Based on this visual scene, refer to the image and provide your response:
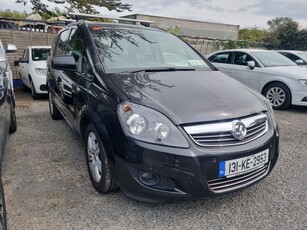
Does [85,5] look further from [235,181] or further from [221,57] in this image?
[235,181]

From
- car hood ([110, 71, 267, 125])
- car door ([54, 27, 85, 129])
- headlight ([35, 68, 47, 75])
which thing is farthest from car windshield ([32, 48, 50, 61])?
car hood ([110, 71, 267, 125])

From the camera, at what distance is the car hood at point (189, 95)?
7.30ft

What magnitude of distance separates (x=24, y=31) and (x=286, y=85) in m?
8.20

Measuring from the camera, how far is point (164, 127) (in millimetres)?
2125

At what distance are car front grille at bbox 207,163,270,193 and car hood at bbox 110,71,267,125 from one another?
0.49 meters

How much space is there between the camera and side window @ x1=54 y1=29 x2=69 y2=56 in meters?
4.17

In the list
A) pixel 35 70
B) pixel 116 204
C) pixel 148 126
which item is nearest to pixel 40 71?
pixel 35 70

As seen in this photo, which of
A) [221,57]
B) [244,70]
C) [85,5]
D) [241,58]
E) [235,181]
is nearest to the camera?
[235,181]

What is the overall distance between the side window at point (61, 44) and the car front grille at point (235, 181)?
293cm

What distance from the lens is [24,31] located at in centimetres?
946

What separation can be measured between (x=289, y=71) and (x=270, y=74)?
1.29ft

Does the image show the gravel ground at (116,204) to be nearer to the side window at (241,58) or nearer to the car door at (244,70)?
the car door at (244,70)

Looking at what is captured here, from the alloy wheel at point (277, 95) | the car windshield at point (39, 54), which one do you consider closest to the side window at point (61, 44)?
the car windshield at point (39, 54)

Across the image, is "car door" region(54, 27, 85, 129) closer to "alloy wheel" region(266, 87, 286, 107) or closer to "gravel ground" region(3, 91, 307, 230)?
"gravel ground" region(3, 91, 307, 230)
